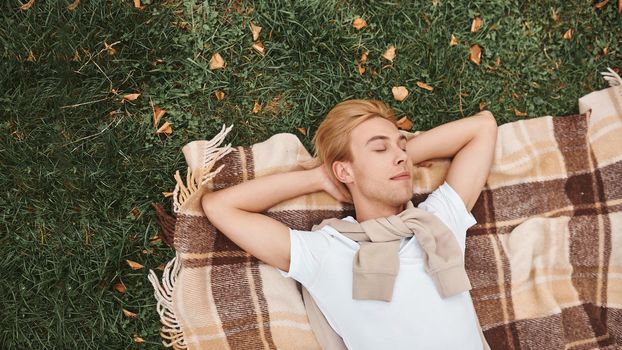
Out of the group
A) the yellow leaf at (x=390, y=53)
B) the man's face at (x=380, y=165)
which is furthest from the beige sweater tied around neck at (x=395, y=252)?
the yellow leaf at (x=390, y=53)

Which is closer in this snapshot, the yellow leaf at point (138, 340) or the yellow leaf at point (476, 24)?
the yellow leaf at point (138, 340)

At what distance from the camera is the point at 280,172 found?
3.98 m

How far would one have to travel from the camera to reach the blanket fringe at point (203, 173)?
378 cm

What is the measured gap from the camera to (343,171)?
12.3ft

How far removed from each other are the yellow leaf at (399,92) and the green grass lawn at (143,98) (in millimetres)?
52

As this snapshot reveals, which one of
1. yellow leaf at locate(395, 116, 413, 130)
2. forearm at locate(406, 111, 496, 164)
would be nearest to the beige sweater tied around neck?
forearm at locate(406, 111, 496, 164)

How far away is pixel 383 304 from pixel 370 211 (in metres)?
0.66

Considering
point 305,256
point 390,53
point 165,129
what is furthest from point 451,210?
point 165,129

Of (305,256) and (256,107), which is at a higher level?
(256,107)

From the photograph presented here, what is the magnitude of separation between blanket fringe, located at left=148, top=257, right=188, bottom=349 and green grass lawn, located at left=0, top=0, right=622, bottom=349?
0.19m

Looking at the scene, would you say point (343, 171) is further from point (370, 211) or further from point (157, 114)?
point (157, 114)

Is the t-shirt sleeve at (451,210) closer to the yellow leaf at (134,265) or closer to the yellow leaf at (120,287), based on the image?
the yellow leaf at (134,265)

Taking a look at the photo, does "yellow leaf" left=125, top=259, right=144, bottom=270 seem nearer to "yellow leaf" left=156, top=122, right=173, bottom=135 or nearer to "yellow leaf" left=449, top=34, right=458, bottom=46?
"yellow leaf" left=156, top=122, right=173, bottom=135

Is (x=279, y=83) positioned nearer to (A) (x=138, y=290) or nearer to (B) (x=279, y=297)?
(B) (x=279, y=297)
